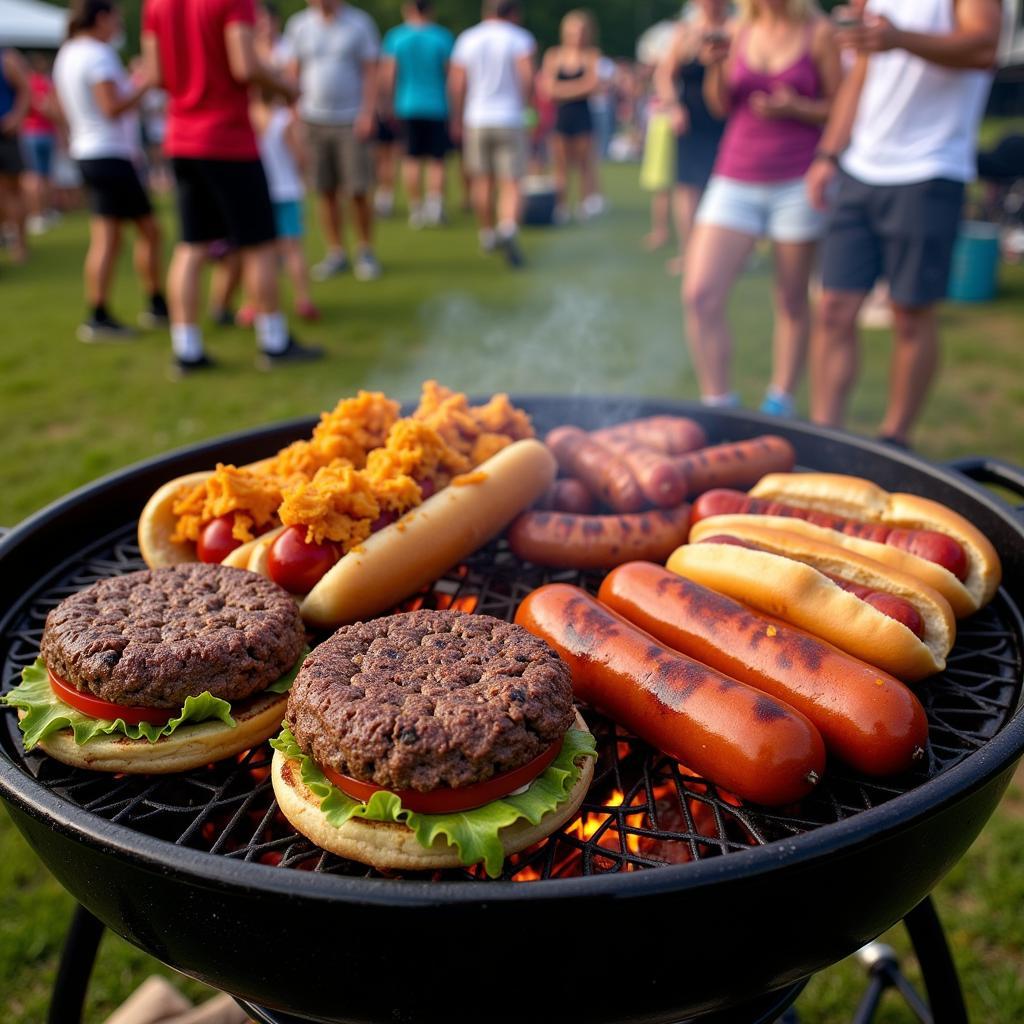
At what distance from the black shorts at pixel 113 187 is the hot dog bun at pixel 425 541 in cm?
831

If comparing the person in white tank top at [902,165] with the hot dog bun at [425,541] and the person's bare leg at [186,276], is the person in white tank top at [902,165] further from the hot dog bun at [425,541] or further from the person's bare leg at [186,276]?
the person's bare leg at [186,276]

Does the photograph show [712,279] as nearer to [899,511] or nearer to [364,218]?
[899,511]

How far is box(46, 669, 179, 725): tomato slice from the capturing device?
198cm

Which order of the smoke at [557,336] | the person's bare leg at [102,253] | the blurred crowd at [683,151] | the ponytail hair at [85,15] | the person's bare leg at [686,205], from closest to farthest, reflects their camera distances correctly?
the blurred crowd at [683,151] < the smoke at [557,336] < the ponytail hair at [85,15] < the person's bare leg at [102,253] < the person's bare leg at [686,205]

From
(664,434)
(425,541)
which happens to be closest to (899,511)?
(664,434)

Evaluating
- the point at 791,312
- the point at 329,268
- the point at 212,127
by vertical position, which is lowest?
the point at 329,268

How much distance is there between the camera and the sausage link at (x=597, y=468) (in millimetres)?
3041

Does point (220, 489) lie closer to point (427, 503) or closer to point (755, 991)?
point (427, 503)

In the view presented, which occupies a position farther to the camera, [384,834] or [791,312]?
[791,312]

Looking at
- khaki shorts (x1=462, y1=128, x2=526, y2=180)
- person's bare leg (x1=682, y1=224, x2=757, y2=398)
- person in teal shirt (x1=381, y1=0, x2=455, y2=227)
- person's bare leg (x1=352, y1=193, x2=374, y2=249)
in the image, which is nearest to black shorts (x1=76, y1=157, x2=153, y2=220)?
person's bare leg (x1=352, y1=193, x2=374, y2=249)

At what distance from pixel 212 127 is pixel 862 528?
275 inches

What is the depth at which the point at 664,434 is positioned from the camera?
3.38 m

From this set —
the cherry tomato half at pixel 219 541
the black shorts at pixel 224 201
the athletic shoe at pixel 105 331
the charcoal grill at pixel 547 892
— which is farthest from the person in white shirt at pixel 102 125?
the charcoal grill at pixel 547 892

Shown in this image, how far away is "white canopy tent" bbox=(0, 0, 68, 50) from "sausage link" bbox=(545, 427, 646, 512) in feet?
101
